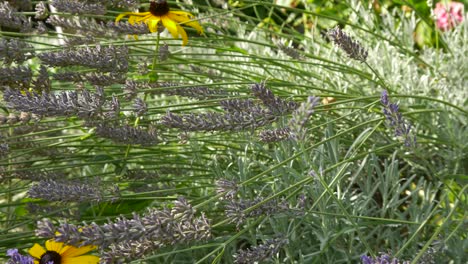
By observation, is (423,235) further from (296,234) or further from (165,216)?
(165,216)

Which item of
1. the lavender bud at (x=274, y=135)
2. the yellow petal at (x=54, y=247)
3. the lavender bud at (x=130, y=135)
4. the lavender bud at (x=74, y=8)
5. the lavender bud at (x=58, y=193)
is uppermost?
the lavender bud at (x=74, y=8)

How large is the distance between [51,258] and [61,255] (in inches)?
1.3

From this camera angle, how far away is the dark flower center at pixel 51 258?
3.30 feet

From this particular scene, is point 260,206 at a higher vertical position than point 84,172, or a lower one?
higher

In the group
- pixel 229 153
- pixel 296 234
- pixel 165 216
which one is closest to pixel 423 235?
pixel 296 234

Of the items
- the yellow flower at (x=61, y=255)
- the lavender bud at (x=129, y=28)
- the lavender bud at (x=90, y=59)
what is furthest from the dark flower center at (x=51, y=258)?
the lavender bud at (x=129, y=28)

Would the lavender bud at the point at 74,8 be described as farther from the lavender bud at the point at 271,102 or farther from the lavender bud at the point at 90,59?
the lavender bud at the point at 271,102

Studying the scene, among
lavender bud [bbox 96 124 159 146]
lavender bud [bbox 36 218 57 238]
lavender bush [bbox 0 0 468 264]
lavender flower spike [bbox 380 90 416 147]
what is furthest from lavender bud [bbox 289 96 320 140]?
lavender bud [bbox 96 124 159 146]

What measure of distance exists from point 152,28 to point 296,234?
18.8 inches

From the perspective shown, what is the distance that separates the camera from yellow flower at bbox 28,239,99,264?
102 centimetres

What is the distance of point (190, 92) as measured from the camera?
121 centimetres

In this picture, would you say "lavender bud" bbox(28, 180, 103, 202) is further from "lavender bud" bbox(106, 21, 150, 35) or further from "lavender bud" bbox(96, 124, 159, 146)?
"lavender bud" bbox(106, 21, 150, 35)

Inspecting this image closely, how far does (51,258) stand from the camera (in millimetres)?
1010

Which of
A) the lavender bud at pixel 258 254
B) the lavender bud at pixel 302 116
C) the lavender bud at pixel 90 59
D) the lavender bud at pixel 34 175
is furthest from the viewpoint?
the lavender bud at pixel 34 175
